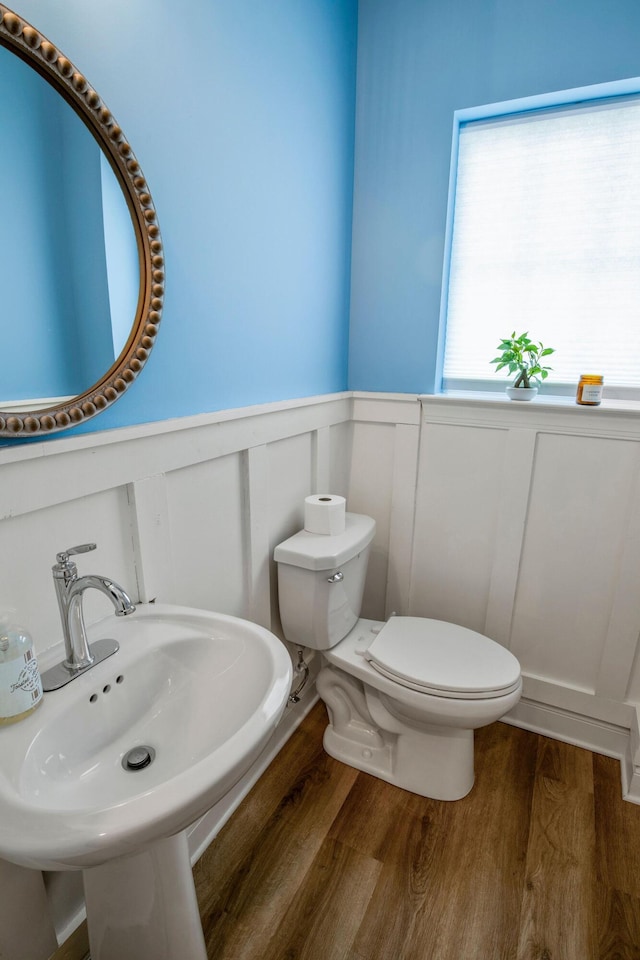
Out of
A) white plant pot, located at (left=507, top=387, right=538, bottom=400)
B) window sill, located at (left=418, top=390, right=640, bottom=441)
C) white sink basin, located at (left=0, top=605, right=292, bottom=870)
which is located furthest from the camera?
white plant pot, located at (left=507, top=387, right=538, bottom=400)

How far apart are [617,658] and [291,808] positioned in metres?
1.13

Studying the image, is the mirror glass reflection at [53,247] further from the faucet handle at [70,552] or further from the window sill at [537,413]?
the window sill at [537,413]

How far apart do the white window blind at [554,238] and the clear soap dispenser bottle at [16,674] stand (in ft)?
5.14

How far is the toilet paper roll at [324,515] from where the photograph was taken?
1.54m

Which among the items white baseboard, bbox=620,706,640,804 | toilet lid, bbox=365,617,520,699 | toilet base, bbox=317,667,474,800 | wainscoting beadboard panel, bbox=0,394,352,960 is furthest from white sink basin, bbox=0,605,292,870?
white baseboard, bbox=620,706,640,804

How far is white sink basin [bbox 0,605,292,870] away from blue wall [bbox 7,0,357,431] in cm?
45

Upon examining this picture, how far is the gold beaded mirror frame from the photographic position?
729mm

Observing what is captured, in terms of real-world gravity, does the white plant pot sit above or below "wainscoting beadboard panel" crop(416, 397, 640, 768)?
above

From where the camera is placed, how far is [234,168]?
3.88 ft

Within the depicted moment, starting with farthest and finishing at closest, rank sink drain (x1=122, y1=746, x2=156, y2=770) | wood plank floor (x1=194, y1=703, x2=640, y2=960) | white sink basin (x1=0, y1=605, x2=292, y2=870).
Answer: wood plank floor (x1=194, y1=703, x2=640, y2=960), sink drain (x1=122, y1=746, x2=156, y2=770), white sink basin (x1=0, y1=605, x2=292, y2=870)

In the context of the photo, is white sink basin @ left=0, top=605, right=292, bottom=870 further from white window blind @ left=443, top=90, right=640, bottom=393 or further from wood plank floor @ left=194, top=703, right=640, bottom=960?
white window blind @ left=443, top=90, right=640, bottom=393

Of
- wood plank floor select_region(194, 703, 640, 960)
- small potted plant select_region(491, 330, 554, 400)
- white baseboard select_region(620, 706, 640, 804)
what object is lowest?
wood plank floor select_region(194, 703, 640, 960)

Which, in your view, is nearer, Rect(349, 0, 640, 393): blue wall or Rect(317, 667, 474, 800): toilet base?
Rect(349, 0, 640, 393): blue wall

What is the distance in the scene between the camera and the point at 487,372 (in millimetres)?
1772
